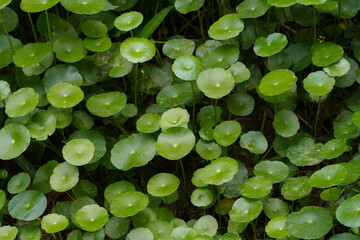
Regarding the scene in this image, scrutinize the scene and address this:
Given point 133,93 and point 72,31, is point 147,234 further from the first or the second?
point 72,31

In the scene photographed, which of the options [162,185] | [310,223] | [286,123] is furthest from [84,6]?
[310,223]

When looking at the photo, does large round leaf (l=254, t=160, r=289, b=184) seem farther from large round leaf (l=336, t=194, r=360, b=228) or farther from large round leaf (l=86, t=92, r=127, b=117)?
large round leaf (l=86, t=92, r=127, b=117)

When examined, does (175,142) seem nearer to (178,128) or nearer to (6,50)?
(178,128)

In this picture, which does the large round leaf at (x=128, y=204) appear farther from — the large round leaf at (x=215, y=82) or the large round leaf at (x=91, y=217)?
the large round leaf at (x=215, y=82)

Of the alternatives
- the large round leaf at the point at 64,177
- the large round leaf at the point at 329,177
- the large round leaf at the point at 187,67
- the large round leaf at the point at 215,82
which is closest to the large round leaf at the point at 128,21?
the large round leaf at the point at 187,67

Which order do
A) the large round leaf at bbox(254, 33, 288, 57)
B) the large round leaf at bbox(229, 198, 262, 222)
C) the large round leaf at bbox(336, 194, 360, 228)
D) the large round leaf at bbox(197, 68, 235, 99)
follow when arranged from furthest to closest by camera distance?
the large round leaf at bbox(254, 33, 288, 57) → the large round leaf at bbox(197, 68, 235, 99) → the large round leaf at bbox(229, 198, 262, 222) → the large round leaf at bbox(336, 194, 360, 228)

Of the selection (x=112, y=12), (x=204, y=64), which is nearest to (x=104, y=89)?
(x=112, y=12)

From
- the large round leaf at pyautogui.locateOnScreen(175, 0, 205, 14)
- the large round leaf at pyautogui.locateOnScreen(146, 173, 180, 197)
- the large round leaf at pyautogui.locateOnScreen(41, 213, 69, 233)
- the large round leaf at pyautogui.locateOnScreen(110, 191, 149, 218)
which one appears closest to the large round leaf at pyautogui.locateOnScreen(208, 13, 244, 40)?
the large round leaf at pyautogui.locateOnScreen(175, 0, 205, 14)
